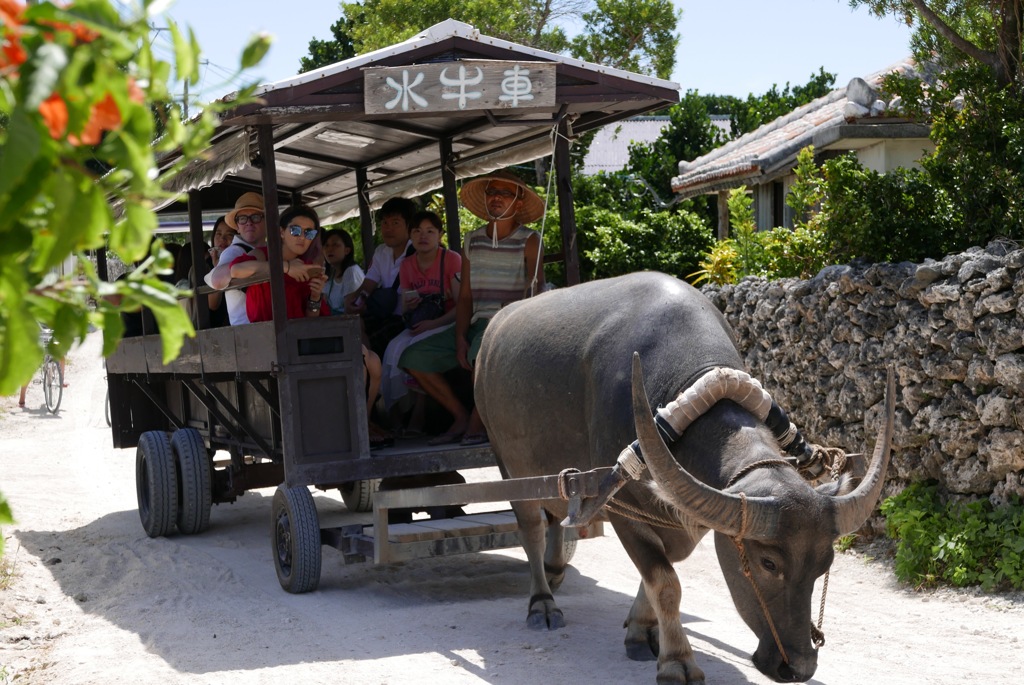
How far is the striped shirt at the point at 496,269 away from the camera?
6.45 meters

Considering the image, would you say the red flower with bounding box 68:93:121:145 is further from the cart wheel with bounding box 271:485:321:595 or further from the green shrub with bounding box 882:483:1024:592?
the green shrub with bounding box 882:483:1024:592

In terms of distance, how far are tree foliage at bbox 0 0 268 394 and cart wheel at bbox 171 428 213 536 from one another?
6.78 m

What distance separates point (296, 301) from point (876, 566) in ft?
13.4

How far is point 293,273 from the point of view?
652 centimetres

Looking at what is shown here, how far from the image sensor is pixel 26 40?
1373mm

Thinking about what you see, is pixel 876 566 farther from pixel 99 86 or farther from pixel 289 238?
pixel 99 86

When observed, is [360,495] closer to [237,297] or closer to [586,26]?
[237,297]

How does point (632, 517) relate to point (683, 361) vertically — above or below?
below

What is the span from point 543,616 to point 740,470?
203cm

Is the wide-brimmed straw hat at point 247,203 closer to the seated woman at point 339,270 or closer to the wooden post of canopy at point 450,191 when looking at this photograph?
the seated woman at point 339,270

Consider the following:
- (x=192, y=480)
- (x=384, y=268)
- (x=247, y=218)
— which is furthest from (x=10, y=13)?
(x=192, y=480)

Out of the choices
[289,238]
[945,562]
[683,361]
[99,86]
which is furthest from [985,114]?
[99,86]

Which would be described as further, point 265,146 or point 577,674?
point 265,146

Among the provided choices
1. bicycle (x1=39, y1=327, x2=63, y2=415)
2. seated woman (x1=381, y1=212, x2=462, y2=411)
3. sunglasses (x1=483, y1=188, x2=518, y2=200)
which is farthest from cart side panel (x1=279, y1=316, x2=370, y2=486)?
bicycle (x1=39, y1=327, x2=63, y2=415)
